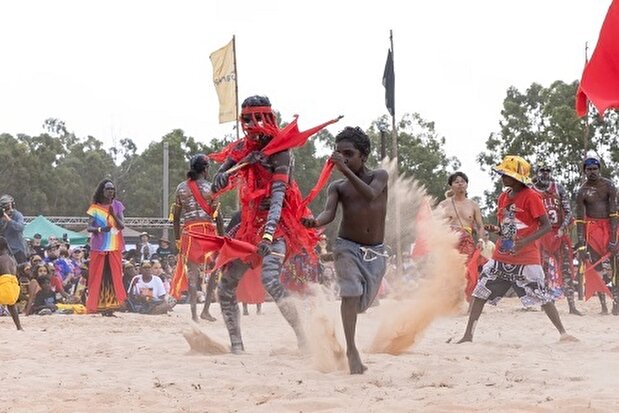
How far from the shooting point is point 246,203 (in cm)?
763

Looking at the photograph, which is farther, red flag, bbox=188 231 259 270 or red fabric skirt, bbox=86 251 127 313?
red fabric skirt, bbox=86 251 127 313

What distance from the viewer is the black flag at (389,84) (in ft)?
71.8

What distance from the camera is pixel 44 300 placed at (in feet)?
48.9

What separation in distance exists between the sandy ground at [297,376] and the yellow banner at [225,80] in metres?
13.3

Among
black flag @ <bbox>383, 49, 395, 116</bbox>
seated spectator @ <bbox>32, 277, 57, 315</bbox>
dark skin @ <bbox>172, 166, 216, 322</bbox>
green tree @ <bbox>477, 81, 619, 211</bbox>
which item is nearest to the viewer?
dark skin @ <bbox>172, 166, 216, 322</bbox>

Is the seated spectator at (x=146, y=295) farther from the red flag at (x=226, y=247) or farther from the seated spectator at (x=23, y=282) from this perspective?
the red flag at (x=226, y=247)

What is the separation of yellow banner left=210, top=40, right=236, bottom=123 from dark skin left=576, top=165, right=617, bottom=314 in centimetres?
1101

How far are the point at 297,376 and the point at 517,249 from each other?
2.92 meters

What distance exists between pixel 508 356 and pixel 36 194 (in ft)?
179

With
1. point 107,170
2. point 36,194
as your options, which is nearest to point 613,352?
point 36,194

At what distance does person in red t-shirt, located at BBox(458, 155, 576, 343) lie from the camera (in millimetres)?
8461

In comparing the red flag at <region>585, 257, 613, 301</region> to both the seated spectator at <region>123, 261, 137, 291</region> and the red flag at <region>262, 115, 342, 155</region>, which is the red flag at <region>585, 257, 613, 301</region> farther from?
the seated spectator at <region>123, 261, 137, 291</region>

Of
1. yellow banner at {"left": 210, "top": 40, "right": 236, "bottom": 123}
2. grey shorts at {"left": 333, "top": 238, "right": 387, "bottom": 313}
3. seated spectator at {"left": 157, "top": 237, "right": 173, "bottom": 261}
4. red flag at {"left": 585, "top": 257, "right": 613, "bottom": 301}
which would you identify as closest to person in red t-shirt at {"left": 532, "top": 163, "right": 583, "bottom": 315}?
red flag at {"left": 585, "top": 257, "right": 613, "bottom": 301}

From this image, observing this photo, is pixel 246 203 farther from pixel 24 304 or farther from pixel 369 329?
pixel 24 304
